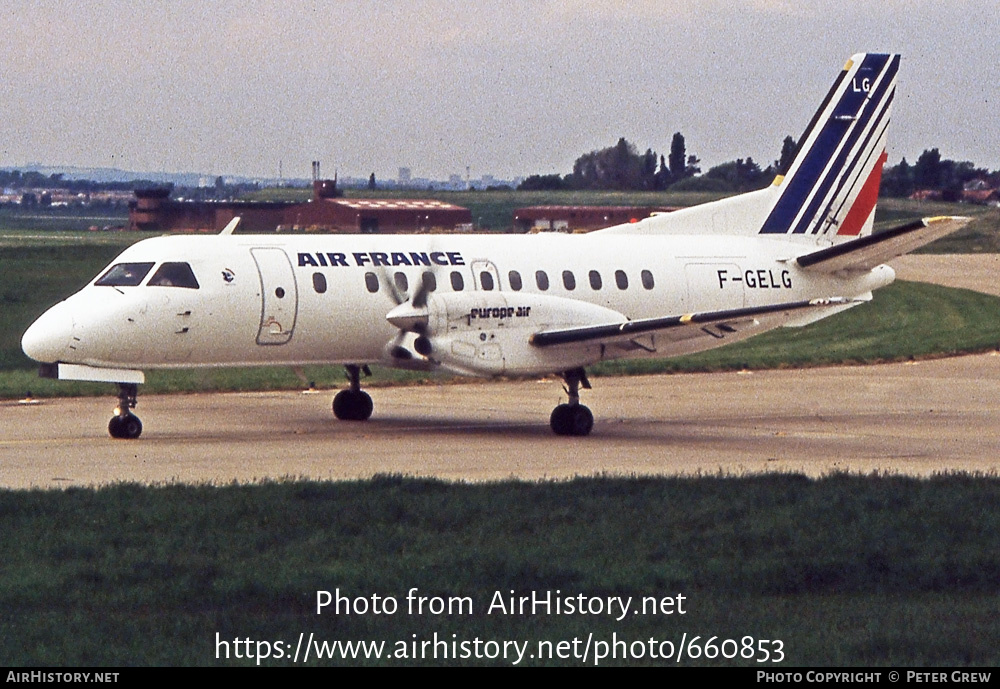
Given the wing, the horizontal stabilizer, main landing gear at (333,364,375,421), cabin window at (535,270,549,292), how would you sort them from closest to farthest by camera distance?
the wing → the horizontal stabilizer → cabin window at (535,270,549,292) → main landing gear at (333,364,375,421)

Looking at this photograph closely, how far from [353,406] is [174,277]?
12.6ft

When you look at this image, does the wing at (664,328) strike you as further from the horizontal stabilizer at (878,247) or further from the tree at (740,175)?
the tree at (740,175)

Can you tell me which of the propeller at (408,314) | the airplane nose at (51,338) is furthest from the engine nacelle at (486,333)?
the airplane nose at (51,338)

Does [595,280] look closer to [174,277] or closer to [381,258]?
[381,258]

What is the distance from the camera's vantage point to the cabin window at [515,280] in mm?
22706

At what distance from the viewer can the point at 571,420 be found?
21.5 metres

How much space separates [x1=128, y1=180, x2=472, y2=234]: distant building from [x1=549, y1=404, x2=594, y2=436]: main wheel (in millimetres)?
48220

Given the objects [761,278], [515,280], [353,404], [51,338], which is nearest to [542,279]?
[515,280]

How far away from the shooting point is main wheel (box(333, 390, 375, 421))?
23.2m

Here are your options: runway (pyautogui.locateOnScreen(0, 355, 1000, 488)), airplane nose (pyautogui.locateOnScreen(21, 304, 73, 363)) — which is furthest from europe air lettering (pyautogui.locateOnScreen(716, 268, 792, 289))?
airplane nose (pyautogui.locateOnScreen(21, 304, 73, 363))

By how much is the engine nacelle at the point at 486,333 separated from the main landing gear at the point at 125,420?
378 centimetres

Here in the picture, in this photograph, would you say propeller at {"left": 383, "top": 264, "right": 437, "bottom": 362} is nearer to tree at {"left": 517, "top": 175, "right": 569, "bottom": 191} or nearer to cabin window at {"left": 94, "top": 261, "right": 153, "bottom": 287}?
cabin window at {"left": 94, "top": 261, "right": 153, "bottom": 287}

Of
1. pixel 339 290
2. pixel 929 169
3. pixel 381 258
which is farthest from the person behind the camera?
pixel 929 169

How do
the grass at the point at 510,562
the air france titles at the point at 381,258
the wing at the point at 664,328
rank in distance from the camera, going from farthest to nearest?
the air france titles at the point at 381,258 → the wing at the point at 664,328 → the grass at the point at 510,562
